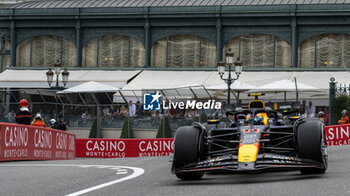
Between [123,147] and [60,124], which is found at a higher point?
[60,124]

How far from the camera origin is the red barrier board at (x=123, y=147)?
1052 inches

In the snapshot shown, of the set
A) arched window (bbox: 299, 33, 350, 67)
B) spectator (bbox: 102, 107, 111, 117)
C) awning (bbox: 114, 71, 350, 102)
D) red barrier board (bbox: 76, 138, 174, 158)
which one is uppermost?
arched window (bbox: 299, 33, 350, 67)

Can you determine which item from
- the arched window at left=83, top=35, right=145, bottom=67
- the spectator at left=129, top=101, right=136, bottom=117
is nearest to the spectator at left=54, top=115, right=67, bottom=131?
the spectator at left=129, top=101, right=136, bottom=117

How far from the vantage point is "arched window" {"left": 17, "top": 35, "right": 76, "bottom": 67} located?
5244 centimetres

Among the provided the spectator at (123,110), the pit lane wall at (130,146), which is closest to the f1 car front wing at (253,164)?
the pit lane wall at (130,146)

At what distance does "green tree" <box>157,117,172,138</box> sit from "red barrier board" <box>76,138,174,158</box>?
292cm

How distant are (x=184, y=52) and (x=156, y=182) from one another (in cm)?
3822

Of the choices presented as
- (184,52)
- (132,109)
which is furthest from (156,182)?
(184,52)

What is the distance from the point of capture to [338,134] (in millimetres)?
24359

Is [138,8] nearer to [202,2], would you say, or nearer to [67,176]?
[202,2]

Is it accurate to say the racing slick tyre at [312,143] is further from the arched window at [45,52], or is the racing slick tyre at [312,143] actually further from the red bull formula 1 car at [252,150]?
the arched window at [45,52]

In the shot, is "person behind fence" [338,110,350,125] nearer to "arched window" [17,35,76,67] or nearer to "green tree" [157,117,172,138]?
"green tree" [157,117,172,138]

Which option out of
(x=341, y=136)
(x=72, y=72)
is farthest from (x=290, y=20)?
(x=341, y=136)

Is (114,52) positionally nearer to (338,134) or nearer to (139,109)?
(139,109)
